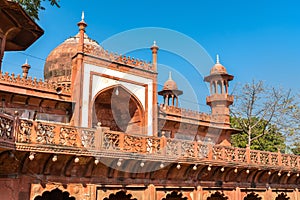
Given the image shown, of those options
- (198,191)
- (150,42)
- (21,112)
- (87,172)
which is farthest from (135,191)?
(150,42)

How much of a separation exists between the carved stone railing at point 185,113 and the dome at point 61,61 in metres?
5.17

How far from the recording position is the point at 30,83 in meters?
14.9

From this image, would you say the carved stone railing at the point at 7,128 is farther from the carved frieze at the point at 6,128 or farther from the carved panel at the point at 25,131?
the carved panel at the point at 25,131

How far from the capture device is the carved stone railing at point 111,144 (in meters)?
9.22

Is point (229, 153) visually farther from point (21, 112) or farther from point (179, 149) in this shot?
point (21, 112)

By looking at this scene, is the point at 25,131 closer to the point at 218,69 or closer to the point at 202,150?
the point at 202,150

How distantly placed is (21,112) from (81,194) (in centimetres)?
544

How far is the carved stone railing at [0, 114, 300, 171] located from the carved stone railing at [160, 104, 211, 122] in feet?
18.8

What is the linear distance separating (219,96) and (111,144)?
42.6 feet

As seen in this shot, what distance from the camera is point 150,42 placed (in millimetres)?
17266

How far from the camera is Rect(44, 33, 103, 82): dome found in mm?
17917

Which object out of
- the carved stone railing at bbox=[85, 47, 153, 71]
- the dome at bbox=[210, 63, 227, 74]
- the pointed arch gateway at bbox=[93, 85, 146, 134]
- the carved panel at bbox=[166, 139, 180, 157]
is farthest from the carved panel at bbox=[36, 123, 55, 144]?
the dome at bbox=[210, 63, 227, 74]

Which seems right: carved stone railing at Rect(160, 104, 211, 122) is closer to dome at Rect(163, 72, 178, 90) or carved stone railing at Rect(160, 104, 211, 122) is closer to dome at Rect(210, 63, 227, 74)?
dome at Rect(210, 63, 227, 74)

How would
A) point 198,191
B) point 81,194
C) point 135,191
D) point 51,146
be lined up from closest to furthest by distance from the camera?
point 51,146 → point 81,194 → point 135,191 → point 198,191
